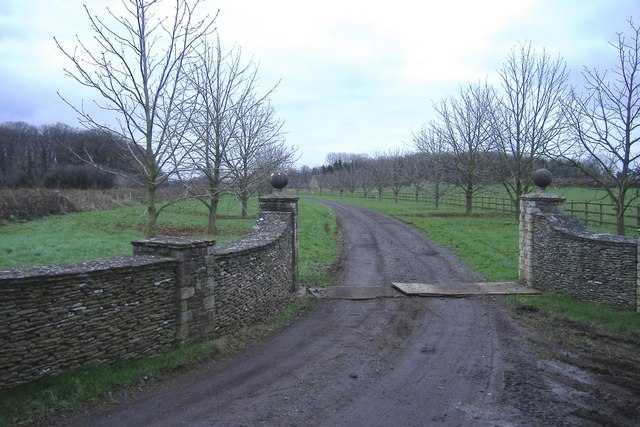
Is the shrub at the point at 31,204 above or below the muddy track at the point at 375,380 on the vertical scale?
above

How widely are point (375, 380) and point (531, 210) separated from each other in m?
8.47

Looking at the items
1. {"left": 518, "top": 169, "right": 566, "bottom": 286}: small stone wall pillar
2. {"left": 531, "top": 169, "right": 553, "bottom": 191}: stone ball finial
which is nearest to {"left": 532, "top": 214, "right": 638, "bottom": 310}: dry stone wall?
{"left": 518, "top": 169, "right": 566, "bottom": 286}: small stone wall pillar

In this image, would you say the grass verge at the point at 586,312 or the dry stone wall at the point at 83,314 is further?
the grass verge at the point at 586,312

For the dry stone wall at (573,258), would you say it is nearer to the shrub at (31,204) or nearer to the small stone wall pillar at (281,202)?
the small stone wall pillar at (281,202)

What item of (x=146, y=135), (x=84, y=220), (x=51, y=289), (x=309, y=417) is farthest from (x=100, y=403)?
(x=84, y=220)

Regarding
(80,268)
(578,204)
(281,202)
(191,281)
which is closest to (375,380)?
(191,281)

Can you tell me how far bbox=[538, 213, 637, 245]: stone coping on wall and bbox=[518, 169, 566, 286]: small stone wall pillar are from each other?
0.31 metres

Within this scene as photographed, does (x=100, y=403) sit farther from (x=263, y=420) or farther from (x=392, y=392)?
(x=392, y=392)

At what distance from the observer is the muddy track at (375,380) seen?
526cm

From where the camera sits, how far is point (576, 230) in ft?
38.0

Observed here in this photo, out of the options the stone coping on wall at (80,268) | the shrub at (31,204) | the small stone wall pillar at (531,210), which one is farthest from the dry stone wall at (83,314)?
the shrub at (31,204)

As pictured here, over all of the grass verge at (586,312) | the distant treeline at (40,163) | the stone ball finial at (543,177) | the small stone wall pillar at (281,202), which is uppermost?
the distant treeline at (40,163)

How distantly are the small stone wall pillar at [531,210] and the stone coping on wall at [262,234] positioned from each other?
6503mm

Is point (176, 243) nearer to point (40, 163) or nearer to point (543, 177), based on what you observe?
point (543, 177)
